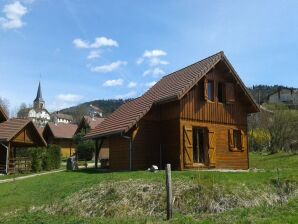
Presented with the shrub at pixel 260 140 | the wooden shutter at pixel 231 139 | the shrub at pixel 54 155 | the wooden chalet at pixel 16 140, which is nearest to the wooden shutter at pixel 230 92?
the wooden shutter at pixel 231 139

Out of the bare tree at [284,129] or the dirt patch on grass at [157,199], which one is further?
the bare tree at [284,129]

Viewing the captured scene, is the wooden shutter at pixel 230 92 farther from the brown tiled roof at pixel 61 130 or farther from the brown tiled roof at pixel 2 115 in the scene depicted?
the brown tiled roof at pixel 61 130

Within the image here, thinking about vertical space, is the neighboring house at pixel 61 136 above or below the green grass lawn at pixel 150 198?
above

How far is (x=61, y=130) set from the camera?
200ft

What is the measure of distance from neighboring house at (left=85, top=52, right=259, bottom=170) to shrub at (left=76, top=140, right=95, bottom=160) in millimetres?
19863

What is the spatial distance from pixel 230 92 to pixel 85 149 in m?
24.7

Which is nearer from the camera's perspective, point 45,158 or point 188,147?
point 188,147

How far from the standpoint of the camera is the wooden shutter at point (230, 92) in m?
26.3

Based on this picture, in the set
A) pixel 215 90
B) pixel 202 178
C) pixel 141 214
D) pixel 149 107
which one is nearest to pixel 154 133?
pixel 149 107

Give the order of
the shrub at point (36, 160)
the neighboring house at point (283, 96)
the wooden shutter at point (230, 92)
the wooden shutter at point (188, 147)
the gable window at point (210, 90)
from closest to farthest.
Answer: the wooden shutter at point (188, 147) < the gable window at point (210, 90) < the wooden shutter at point (230, 92) < the shrub at point (36, 160) < the neighboring house at point (283, 96)

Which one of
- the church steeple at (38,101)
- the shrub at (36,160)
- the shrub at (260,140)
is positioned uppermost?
the church steeple at (38,101)

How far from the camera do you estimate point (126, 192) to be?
1567 cm

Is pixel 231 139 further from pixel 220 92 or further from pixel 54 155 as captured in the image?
pixel 54 155

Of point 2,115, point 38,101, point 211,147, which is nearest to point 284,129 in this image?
point 211,147
